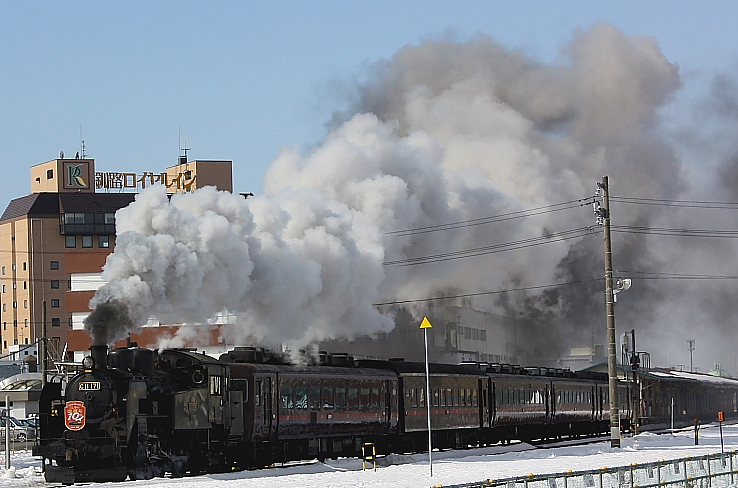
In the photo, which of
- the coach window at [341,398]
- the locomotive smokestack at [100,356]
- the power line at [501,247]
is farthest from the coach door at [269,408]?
the power line at [501,247]

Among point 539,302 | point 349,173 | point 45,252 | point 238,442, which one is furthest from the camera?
point 45,252

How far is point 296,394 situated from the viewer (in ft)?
110

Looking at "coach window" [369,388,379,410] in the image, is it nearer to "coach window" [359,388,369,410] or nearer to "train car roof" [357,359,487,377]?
"coach window" [359,388,369,410]

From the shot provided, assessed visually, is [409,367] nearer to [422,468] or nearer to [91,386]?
[422,468]

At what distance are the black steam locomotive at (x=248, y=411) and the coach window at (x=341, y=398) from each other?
3cm

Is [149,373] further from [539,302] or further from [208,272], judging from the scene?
[539,302]

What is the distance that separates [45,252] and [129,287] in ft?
341

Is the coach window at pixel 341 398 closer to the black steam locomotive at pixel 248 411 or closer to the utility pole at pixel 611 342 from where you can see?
the black steam locomotive at pixel 248 411

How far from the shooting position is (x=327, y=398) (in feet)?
115

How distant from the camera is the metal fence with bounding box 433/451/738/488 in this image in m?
20.2

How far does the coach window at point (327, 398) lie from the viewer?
115 ft

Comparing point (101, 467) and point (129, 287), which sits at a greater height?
point (129, 287)

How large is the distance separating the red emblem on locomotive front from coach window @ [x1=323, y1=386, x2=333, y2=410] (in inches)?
394

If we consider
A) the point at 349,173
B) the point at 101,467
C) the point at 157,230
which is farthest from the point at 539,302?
the point at 101,467
